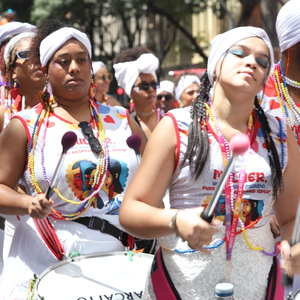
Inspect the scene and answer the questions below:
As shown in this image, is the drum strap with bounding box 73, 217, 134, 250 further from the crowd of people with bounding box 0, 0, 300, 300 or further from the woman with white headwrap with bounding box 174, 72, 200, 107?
the woman with white headwrap with bounding box 174, 72, 200, 107

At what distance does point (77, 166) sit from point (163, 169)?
3.46ft

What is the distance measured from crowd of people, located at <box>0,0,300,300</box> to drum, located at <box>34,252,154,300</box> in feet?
0.42

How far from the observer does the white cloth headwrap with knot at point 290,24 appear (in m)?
3.73

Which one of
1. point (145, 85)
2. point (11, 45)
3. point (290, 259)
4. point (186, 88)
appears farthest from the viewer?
point (186, 88)

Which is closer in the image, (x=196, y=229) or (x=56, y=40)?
(x=196, y=229)

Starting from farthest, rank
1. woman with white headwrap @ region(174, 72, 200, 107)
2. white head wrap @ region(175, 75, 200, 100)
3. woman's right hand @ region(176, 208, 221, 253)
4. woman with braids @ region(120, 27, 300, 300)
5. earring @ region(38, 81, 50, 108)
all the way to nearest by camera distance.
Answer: white head wrap @ region(175, 75, 200, 100)
woman with white headwrap @ region(174, 72, 200, 107)
earring @ region(38, 81, 50, 108)
woman with braids @ region(120, 27, 300, 300)
woman's right hand @ region(176, 208, 221, 253)

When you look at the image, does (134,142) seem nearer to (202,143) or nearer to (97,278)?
(97,278)

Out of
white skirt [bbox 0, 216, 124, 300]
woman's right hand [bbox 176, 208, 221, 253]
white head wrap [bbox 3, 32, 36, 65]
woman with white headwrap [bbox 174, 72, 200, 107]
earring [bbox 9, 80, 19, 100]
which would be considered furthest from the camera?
woman with white headwrap [bbox 174, 72, 200, 107]

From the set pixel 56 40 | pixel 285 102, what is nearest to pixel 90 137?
pixel 56 40

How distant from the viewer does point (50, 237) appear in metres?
3.59

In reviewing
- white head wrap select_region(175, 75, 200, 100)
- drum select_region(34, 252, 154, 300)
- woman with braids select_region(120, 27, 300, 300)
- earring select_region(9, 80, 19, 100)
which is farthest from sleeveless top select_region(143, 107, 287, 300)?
white head wrap select_region(175, 75, 200, 100)

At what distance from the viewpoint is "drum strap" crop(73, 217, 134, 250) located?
359cm

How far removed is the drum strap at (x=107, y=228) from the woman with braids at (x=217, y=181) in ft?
2.77

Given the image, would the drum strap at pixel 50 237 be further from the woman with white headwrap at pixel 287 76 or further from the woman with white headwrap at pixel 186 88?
the woman with white headwrap at pixel 186 88
